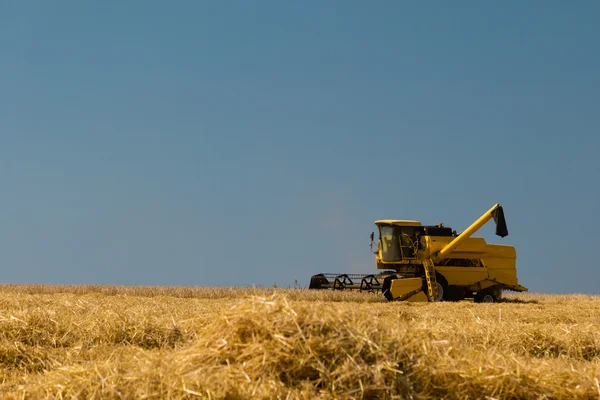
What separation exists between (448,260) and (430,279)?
1693 millimetres

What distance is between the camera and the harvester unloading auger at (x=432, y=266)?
19625 mm

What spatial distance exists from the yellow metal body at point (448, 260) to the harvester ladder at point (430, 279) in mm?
61

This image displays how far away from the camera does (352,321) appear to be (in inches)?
195

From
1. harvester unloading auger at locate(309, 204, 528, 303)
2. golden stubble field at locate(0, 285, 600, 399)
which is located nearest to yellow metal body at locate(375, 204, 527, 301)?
harvester unloading auger at locate(309, 204, 528, 303)

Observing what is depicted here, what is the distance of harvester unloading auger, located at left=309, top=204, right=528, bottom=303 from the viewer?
64.4ft

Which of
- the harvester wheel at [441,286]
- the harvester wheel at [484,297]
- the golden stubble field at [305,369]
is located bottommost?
the harvester wheel at [484,297]

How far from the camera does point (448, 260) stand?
2106 centimetres

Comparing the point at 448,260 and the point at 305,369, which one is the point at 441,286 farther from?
the point at 305,369

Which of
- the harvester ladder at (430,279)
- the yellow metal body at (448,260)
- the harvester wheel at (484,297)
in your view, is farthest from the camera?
the harvester wheel at (484,297)

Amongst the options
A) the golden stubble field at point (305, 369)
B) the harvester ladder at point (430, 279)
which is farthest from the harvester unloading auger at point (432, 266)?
the golden stubble field at point (305, 369)

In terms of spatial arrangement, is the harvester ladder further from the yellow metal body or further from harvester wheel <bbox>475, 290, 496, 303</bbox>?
harvester wheel <bbox>475, 290, 496, 303</bbox>

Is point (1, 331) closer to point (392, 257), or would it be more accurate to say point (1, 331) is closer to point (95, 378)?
point (95, 378)

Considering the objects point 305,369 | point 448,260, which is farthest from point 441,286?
point 305,369

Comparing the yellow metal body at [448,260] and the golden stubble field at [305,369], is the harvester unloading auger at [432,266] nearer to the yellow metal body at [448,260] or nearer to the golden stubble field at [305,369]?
the yellow metal body at [448,260]
